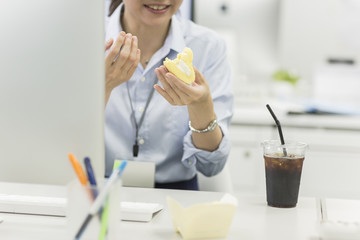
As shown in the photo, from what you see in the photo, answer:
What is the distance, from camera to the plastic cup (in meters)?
1.06

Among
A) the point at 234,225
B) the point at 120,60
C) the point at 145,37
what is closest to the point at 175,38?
the point at 145,37

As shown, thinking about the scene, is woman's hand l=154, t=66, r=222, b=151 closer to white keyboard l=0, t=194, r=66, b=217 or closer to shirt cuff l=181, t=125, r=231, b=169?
shirt cuff l=181, t=125, r=231, b=169

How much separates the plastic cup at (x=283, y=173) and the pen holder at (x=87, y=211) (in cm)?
39

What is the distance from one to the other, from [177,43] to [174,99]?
0.19m

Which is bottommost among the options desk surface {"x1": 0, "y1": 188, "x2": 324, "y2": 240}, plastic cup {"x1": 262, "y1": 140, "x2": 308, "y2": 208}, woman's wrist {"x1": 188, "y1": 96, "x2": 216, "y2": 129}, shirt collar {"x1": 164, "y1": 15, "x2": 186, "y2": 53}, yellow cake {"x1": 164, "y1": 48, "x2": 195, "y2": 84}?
desk surface {"x1": 0, "y1": 188, "x2": 324, "y2": 240}

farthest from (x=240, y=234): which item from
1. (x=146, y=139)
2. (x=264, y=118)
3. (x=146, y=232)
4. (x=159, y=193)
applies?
(x=264, y=118)

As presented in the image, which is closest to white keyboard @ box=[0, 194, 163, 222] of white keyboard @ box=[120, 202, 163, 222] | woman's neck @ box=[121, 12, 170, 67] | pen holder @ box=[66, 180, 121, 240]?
white keyboard @ box=[120, 202, 163, 222]

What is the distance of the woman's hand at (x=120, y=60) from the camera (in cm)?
122

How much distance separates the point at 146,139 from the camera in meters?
1.43

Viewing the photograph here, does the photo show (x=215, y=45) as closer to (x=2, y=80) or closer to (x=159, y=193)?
(x=159, y=193)

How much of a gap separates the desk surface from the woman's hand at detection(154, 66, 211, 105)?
0.77ft

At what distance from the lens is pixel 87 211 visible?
78cm

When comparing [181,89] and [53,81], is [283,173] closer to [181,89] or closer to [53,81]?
[181,89]

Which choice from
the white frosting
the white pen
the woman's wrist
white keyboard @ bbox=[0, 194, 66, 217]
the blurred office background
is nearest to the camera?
the white pen
